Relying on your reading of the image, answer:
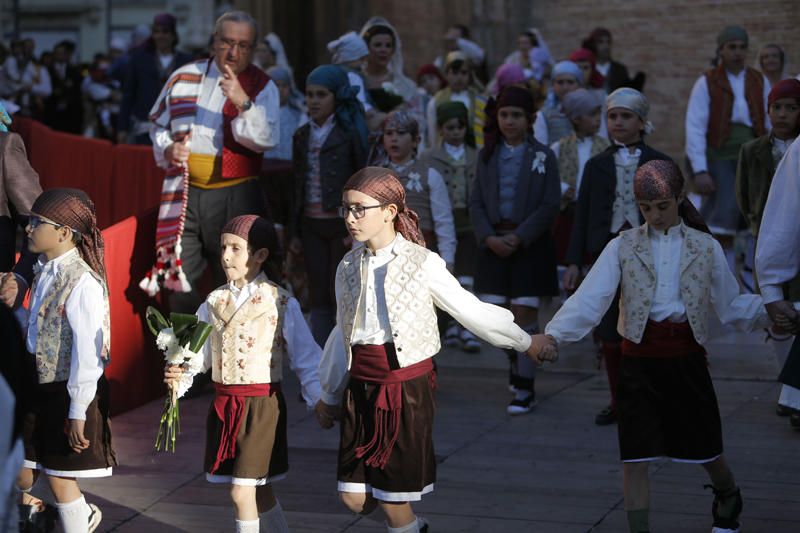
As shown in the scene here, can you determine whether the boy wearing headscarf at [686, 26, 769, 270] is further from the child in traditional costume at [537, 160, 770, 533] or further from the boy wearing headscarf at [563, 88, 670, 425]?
the child in traditional costume at [537, 160, 770, 533]

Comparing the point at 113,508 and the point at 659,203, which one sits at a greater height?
the point at 659,203

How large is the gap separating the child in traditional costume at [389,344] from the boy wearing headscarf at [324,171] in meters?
3.06

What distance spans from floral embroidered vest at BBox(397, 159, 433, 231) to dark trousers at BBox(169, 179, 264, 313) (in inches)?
35.4

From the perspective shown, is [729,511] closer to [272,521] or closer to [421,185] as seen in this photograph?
[272,521]

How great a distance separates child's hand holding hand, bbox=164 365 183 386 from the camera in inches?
216

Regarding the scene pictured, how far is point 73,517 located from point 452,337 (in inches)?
206

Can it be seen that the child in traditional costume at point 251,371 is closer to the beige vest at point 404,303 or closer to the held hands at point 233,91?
the beige vest at point 404,303

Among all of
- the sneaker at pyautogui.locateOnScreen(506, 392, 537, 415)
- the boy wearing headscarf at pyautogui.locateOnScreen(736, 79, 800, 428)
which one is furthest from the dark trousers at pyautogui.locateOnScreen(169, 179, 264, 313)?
the boy wearing headscarf at pyautogui.locateOnScreen(736, 79, 800, 428)

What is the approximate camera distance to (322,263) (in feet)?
28.5

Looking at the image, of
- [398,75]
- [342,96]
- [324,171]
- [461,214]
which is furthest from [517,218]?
[398,75]

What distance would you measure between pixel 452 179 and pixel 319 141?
4.70 feet

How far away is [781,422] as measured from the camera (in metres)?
7.91

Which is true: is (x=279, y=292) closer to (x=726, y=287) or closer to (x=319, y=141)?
(x=726, y=287)

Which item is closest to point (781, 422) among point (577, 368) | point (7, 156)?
point (577, 368)
